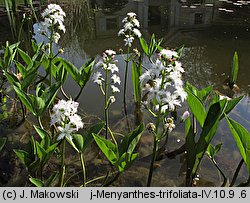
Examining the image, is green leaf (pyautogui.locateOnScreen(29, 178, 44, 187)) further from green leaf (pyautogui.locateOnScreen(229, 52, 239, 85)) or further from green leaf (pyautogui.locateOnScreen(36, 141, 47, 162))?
green leaf (pyautogui.locateOnScreen(229, 52, 239, 85))

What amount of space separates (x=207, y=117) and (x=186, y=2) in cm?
918

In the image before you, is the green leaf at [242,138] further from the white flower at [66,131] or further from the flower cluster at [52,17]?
the flower cluster at [52,17]

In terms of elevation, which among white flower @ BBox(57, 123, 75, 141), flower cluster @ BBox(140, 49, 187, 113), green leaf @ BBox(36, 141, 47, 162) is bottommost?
green leaf @ BBox(36, 141, 47, 162)

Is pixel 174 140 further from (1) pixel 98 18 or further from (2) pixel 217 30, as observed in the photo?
(1) pixel 98 18

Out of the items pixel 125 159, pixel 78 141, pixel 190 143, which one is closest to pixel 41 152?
pixel 78 141

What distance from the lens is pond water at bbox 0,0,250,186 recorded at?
279 centimetres

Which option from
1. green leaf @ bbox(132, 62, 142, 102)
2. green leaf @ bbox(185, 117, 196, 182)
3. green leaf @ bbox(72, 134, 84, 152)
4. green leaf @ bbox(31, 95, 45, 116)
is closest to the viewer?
green leaf @ bbox(72, 134, 84, 152)

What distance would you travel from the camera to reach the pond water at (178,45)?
2787 mm

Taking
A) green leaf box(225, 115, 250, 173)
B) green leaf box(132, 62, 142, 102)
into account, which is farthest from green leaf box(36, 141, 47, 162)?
green leaf box(132, 62, 142, 102)

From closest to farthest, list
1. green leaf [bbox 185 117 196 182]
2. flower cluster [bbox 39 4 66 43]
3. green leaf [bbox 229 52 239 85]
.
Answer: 1. green leaf [bbox 185 117 196 182]
2. flower cluster [bbox 39 4 66 43]
3. green leaf [bbox 229 52 239 85]

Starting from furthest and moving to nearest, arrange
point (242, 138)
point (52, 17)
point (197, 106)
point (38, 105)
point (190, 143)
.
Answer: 1. point (52, 17)
2. point (38, 105)
3. point (190, 143)
4. point (197, 106)
5. point (242, 138)

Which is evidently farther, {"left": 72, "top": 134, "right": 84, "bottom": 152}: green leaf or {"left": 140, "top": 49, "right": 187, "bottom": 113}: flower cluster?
{"left": 72, "top": 134, "right": 84, "bottom": 152}: green leaf

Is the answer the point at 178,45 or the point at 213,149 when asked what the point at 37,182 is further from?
the point at 178,45

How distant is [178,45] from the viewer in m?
6.44
